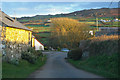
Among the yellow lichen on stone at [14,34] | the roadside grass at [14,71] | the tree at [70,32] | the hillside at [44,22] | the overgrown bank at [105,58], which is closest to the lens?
the roadside grass at [14,71]

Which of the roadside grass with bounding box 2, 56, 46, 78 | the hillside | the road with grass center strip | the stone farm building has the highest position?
the hillside

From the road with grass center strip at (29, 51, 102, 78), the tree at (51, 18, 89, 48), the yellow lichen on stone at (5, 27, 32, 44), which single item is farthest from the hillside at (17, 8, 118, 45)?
the road with grass center strip at (29, 51, 102, 78)

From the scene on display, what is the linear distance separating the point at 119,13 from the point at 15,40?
1173 cm

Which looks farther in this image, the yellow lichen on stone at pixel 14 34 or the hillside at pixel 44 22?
the hillside at pixel 44 22

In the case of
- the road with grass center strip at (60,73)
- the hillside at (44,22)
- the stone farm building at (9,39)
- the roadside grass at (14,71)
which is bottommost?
the road with grass center strip at (60,73)

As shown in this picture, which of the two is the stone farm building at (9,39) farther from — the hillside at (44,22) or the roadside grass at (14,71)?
the hillside at (44,22)

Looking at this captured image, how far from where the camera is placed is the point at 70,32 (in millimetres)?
38281

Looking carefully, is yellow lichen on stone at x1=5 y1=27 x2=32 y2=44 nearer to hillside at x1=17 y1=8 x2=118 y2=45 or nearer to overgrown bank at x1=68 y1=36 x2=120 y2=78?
overgrown bank at x1=68 y1=36 x2=120 y2=78

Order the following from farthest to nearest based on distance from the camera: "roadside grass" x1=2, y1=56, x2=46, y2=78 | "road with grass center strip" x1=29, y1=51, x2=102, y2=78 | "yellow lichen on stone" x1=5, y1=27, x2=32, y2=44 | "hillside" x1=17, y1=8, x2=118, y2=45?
"hillside" x1=17, y1=8, x2=118, y2=45 < "yellow lichen on stone" x1=5, y1=27, x2=32, y2=44 < "road with grass center strip" x1=29, y1=51, x2=102, y2=78 < "roadside grass" x1=2, y1=56, x2=46, y2=78

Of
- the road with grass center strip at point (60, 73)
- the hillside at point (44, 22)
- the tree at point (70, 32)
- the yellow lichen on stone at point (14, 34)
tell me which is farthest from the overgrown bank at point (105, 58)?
the hillside at point (44, 22)

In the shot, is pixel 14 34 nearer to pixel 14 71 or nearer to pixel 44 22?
pixel 14 71

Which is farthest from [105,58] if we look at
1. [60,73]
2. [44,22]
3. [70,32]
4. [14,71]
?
[44,22]

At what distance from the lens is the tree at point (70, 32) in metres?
36.8

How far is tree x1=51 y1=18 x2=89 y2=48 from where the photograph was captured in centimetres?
3678
